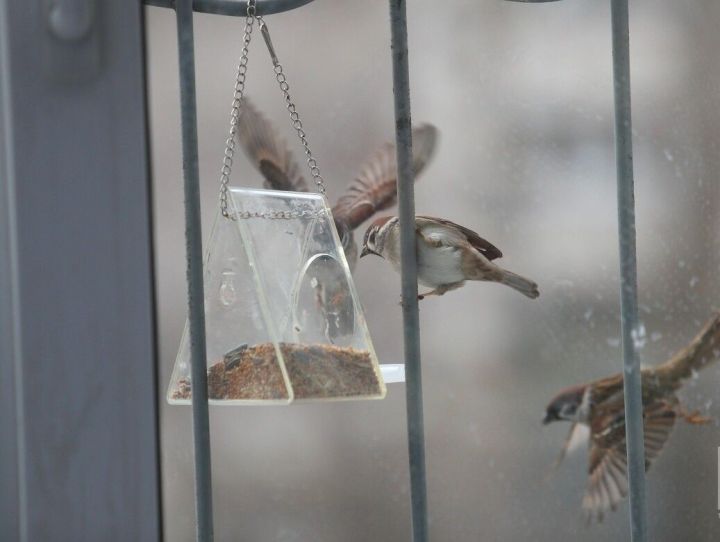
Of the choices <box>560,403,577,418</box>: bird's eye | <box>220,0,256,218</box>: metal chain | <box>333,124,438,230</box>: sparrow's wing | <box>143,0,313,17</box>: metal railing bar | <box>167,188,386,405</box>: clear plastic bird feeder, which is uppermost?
<box>333,124,438,230</box>: sparrow's wing

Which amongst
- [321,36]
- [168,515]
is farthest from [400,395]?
[321,36]

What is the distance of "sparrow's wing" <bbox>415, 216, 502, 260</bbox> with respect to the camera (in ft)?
2.05

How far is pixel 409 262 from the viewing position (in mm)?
338

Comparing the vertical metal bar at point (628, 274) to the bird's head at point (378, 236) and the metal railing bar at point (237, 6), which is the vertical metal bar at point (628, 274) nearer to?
the metal railing bar at point (237, 6)

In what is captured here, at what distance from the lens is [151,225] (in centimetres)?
33

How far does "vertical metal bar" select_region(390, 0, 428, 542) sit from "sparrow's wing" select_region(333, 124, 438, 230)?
116 cm

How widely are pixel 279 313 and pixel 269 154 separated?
1.42 metres

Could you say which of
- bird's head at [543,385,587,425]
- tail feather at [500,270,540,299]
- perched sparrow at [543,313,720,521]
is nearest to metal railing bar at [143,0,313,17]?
tail feather at [500,270,540,299]

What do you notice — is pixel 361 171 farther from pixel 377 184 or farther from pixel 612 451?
pixel 612 451

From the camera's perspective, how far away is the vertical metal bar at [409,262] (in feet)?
1.08

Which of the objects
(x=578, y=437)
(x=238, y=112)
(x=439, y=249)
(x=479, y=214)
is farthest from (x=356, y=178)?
(x=238, y=112)

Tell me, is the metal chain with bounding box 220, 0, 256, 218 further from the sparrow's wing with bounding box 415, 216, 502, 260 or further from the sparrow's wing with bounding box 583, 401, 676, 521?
the sparrow's wing with bounding box 583, 401, 676, 521

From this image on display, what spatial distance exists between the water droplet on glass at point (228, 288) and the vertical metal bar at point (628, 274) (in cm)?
19

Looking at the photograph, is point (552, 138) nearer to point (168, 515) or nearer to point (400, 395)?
point (400, 395)
